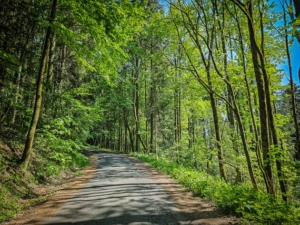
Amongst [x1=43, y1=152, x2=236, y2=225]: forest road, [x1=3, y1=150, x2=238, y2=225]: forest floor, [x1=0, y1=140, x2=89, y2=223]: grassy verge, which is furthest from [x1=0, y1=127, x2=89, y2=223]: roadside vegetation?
[x1=43, y1=152, x2=236, y2=225]: forest road

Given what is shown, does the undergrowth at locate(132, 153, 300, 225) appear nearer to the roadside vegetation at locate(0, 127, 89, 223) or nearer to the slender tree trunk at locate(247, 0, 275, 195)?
the slender tree trunk at locate(247, 0, 275, 195)

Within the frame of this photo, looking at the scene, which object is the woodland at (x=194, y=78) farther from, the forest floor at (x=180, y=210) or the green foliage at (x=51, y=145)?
the forest floor at (x=180, y=210)

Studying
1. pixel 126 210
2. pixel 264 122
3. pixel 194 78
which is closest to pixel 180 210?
pixel 126 210

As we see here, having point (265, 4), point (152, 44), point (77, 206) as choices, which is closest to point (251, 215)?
point (77, 206)

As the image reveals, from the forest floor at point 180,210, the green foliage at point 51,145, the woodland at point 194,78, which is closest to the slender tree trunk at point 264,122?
the woodland at point 194,78

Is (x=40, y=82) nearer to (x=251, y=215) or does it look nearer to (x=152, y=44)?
(x=251, y=215)

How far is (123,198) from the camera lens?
20.5ft

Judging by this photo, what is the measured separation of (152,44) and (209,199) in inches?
695

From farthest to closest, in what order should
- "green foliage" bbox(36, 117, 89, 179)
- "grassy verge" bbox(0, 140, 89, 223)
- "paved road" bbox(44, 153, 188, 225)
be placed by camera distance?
"green foliage" bbox(36, 117, 89, 179)
"grassy verge" bbox(0, 140, 89, 223)
"paved road" bbox(44, 153, 188, 225)

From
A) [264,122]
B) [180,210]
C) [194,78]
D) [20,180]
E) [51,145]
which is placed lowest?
[180,210]

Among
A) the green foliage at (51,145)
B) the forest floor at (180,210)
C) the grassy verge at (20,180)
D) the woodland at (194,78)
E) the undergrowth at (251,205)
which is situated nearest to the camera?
the undergrowth at (251,205)

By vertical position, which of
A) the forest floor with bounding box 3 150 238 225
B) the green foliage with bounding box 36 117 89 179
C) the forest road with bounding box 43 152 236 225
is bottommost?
the forest floor with bounding box 3 150 238 225

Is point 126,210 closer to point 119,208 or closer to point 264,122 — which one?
point 119,208

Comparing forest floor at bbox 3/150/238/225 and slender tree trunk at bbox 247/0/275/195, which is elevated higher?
slender tree trunk at bbox 247/0/275/195
